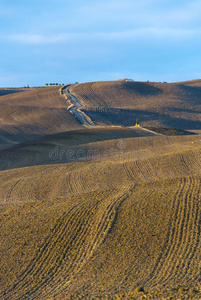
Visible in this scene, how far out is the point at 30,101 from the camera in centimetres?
7338

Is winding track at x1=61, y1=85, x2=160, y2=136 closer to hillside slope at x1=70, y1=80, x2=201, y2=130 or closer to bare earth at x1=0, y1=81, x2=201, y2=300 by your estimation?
hillside slope at x1=70, y1=80, x2=201, y2=130

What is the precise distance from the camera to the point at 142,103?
69625 millimetres

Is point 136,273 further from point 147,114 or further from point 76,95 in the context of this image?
point 76,95

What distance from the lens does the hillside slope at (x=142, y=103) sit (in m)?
59.9

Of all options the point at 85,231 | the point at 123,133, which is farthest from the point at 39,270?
the point at 123,133

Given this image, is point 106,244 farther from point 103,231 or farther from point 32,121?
point 32,121

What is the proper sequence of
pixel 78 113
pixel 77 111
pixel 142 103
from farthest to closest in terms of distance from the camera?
pixel 142 103 < pixel 77 111 < pixel 78 113

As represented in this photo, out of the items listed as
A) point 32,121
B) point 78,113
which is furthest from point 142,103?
point 32,121

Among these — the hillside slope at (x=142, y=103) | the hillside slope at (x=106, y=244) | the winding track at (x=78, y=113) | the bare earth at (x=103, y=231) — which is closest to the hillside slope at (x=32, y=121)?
the winding track at (x=78, y=113)

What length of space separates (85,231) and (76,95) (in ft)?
199

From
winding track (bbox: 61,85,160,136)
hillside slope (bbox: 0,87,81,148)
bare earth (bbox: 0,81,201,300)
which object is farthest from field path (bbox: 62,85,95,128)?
bare earth (bbox: 0,81,201,300)

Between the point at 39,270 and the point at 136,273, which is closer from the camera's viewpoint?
the point at 136,273

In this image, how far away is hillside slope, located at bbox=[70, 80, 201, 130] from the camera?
59938 mm

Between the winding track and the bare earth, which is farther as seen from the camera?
the winding track
